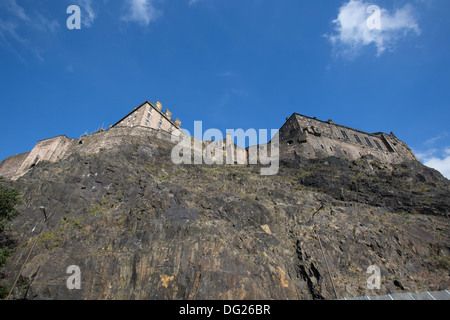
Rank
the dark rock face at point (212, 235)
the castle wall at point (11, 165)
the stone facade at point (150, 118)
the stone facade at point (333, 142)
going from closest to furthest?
the dark rock face at point (212, 235), the stone facade at point (150, 118), the stone facade at point (333, 142), the castle wall at point (11, 165)

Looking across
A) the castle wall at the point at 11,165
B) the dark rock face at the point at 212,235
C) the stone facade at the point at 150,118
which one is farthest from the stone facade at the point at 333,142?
the castle wall at the point at 11,165

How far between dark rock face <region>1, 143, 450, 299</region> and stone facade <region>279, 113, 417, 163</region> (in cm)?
1191

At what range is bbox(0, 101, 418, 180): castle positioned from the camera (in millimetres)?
33219

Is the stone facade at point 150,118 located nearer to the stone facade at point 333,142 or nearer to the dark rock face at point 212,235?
the dark rock face at point 212,235

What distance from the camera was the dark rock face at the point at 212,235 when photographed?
538 inches

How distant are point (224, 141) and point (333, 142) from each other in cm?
1960

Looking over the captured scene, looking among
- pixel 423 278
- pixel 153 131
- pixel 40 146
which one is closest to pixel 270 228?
pixel 423 278

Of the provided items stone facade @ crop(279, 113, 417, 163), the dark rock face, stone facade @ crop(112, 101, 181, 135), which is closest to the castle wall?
stone facade @ crop(112, 101, 181, 135)

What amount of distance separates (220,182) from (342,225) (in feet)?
41.0

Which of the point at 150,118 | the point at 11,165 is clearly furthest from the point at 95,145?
the point at 11,165

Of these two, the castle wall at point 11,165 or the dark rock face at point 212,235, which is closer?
the dark rock face at point 212,235

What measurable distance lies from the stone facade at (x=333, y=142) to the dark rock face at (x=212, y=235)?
1191 centimetres

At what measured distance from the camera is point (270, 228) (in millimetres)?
18641

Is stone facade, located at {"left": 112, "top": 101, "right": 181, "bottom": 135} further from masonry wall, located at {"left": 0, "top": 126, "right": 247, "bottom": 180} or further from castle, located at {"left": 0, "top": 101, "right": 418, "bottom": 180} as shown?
masonry wall, located at {"left": 0, "top": 126, "right": 247, "bottom": 180}
